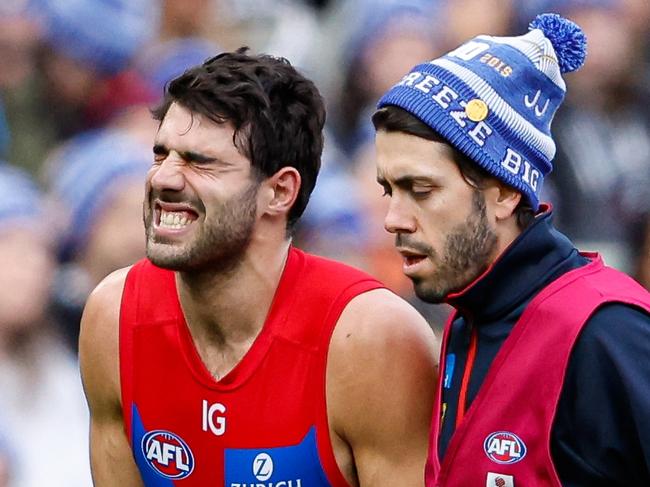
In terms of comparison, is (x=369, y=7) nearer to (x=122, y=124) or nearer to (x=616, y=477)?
(x=122, y=124)

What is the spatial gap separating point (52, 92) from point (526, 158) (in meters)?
2.91

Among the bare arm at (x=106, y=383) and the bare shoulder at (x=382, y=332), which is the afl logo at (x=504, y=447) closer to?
the bare shoulder at (x=382, y=332)

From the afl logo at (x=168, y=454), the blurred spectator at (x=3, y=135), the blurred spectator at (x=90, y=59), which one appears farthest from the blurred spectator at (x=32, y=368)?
the afl logo at (x=168, y=454)

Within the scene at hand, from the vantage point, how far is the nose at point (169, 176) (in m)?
3.42

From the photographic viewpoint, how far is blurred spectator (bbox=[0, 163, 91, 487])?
5.31m

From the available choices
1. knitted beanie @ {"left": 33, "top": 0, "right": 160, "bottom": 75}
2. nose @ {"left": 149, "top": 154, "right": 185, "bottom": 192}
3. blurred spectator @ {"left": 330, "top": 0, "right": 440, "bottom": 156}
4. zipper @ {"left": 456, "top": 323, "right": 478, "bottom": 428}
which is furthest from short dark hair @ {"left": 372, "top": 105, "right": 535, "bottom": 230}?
blurred spectator @ {"left": 330, "top": 0, "right": 440, "bottom": 156}

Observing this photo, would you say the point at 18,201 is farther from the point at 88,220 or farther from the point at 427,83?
the point at 427,83

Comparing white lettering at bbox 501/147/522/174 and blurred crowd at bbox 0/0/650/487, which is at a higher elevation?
white lettering at bbox 501/147/522/174

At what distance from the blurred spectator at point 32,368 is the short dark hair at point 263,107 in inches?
73.1

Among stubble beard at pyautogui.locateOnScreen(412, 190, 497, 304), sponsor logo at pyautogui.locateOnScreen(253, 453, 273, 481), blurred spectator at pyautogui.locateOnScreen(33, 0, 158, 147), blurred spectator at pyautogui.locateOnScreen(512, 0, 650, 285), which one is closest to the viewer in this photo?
stubble beard at pyautogui.locateOnScreen(412, 190, 497, 304)

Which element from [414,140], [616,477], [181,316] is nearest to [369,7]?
[181,316]

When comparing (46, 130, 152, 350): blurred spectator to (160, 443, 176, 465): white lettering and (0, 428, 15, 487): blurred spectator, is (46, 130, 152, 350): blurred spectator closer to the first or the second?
(0, 428, 15, 487): blurred spectator

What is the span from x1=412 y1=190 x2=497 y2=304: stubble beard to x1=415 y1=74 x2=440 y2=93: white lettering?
0.88 feet

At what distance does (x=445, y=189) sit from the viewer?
9.96ft
